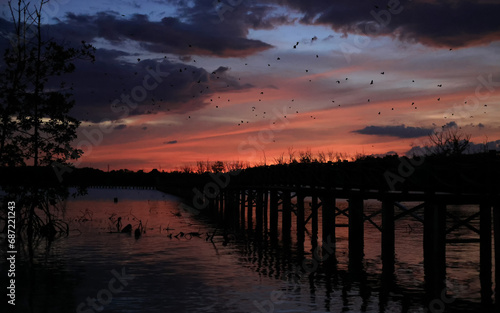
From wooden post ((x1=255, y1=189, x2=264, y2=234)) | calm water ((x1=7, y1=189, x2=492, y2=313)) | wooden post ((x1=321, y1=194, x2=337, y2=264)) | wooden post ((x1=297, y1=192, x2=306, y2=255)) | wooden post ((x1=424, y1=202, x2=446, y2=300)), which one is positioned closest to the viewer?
calm water ((x1=7, y1=189, x2=492, y2=313))

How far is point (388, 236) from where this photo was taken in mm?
21750

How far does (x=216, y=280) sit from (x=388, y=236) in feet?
21.0

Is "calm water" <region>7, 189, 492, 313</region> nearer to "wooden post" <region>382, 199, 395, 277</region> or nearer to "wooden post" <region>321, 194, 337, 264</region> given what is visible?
"wooden post" <region>382, 199, 395, 277</region>

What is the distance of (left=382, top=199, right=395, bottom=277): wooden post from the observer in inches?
846

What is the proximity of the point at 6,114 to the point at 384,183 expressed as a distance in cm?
1930

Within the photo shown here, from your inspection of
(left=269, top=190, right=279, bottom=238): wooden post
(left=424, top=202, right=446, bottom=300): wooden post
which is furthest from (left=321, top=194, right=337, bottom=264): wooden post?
(left=424, top=202, right=446, bottom=300): wooden post

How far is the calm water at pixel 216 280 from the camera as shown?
17062mm

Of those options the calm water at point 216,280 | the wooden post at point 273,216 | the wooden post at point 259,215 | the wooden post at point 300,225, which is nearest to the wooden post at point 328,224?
the calm water at point 216,280

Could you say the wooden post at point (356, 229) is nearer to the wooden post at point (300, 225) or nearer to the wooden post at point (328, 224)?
the wooden post at point (328, 224)

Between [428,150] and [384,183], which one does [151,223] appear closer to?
[384,183]

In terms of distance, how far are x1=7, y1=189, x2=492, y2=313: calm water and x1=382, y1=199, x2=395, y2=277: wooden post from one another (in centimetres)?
40

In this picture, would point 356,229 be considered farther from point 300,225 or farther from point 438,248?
point 300,225

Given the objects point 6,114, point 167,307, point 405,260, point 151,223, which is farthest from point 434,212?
point 151,223

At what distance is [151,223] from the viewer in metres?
50.4
